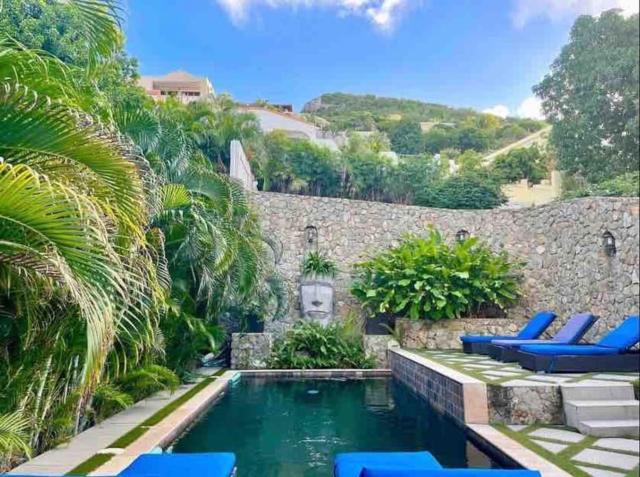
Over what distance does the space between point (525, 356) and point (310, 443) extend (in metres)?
4.05

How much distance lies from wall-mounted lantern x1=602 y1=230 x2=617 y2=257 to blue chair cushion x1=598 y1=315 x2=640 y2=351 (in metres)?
3.15

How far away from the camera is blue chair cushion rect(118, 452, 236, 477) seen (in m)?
3.38

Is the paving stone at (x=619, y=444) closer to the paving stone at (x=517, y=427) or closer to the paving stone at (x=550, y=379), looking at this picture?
the paving stone at (x=517, y=427)

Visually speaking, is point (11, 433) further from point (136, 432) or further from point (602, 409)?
point (602, 409)

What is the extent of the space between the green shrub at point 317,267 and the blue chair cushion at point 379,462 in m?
10.6

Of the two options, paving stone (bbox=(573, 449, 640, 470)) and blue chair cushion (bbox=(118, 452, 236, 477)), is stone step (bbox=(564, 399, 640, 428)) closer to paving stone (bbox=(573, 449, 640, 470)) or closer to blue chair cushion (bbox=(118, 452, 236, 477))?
paving stone (bbox=(573, 449, 640, 470))

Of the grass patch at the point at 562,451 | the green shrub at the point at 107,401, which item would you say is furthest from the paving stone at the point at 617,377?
the green shrub at the point at 107,401

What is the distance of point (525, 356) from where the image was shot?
8.44 metres

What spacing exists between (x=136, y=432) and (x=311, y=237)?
10.2 m

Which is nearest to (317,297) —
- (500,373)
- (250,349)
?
(250,349)

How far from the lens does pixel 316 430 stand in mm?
6707

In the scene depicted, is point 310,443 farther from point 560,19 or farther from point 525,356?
point 560,19

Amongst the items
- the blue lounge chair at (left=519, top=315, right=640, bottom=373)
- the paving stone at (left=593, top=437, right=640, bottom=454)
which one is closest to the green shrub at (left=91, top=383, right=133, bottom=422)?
the paving stone at (left=593, top=437, right=640, bottom=454)

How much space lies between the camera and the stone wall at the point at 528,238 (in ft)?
36.4
